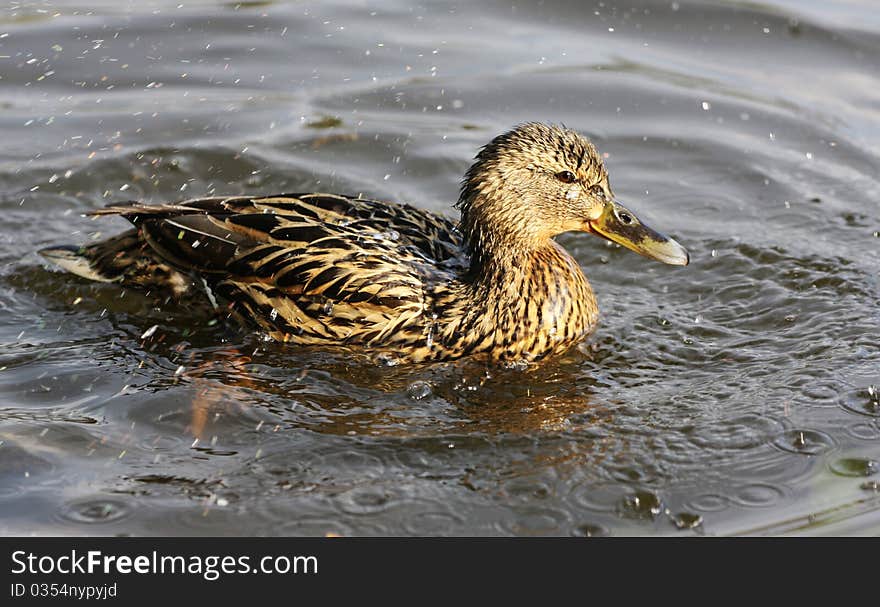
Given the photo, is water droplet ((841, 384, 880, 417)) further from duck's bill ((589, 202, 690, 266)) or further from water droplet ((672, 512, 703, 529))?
water droplet ((672, 512, 703, 529))

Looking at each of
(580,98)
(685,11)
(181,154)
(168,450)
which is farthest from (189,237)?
(685,11)

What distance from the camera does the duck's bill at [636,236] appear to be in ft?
23.5

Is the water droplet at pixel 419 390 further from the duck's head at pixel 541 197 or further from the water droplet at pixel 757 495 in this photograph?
the water droplet at pixel 757 495

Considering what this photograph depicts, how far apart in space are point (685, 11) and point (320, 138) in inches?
162

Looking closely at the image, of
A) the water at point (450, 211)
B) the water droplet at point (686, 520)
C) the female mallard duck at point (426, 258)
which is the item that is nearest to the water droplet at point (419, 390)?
the water at point (450, 211)

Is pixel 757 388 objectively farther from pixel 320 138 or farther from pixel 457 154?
pixel 320 138

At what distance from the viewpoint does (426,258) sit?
7316 mm

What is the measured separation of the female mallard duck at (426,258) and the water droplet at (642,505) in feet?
5.35

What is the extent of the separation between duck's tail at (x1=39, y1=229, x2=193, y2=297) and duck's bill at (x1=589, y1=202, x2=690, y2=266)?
2.46 m

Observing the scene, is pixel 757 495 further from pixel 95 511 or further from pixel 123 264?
pixel 123 264

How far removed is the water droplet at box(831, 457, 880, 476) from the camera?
6.04m

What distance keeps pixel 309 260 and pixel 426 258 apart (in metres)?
0.67
